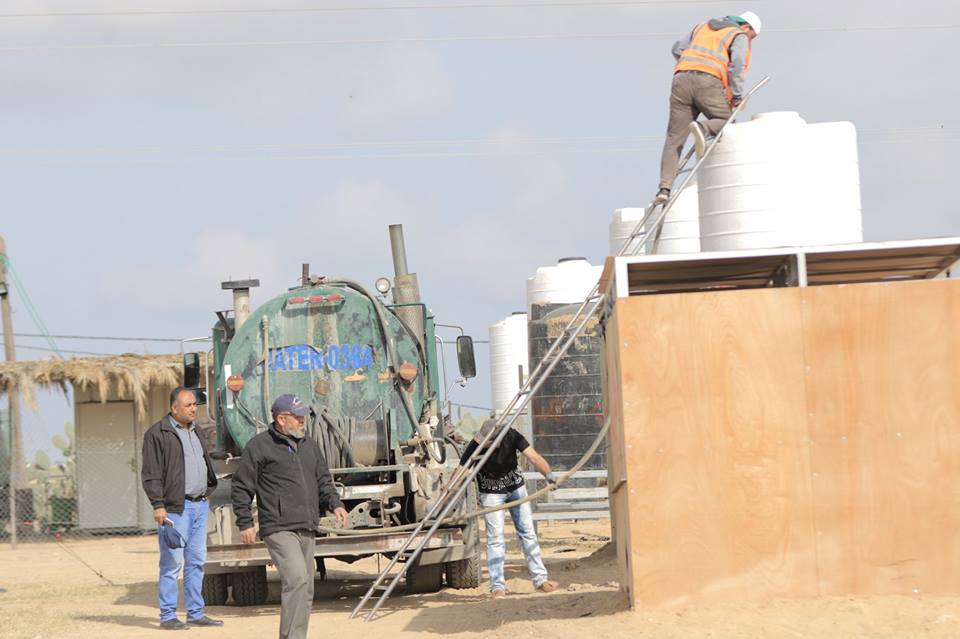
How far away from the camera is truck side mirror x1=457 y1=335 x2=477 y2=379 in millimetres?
15859

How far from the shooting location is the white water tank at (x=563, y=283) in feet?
71.5

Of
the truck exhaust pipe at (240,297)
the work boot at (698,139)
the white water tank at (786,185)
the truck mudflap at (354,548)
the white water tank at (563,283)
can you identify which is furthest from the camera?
the white water tank at (563,283)

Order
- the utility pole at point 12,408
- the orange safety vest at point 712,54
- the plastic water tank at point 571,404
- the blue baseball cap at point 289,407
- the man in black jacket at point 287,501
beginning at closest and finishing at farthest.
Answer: the man in black jacket at point 287,501, the blue baseball cap at point 289,407, the orange safety vest at point 712,54, the plastic water tank at point 571,404, the utility pole at point 12,408

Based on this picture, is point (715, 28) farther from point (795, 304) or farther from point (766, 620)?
point (766, 620)

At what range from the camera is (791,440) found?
1016 centimetres

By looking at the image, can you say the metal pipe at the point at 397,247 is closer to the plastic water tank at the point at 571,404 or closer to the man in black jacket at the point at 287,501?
the plastic water tank at the point at 571,404

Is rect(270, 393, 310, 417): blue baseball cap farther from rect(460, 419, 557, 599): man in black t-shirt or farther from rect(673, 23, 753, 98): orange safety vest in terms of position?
rect(673, 23, 753, 98): orange safety vest

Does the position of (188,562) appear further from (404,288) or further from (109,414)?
(109,414)

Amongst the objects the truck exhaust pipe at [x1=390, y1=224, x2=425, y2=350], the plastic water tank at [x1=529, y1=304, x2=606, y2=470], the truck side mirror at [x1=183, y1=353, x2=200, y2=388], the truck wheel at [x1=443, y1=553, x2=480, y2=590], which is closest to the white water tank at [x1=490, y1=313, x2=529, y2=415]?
the plastic water tank at [x1=529, y1=304, x2=606, y2=470]

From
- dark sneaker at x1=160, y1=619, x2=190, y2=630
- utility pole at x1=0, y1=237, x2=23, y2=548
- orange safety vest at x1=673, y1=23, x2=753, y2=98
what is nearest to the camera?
dark sneaker at x1=160, y1=619, x2=190, y2=630

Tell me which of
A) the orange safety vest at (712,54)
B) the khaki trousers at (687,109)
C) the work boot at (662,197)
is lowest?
the work boot at (662,197)

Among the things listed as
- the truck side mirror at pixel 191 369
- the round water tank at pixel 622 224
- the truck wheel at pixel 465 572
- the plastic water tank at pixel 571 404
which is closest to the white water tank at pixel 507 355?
the plastic water tank at pixel 571 404

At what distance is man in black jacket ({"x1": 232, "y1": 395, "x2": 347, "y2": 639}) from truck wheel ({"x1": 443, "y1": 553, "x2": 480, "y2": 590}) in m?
4.62

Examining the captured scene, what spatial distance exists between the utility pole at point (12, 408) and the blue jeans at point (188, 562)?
37.6ft
